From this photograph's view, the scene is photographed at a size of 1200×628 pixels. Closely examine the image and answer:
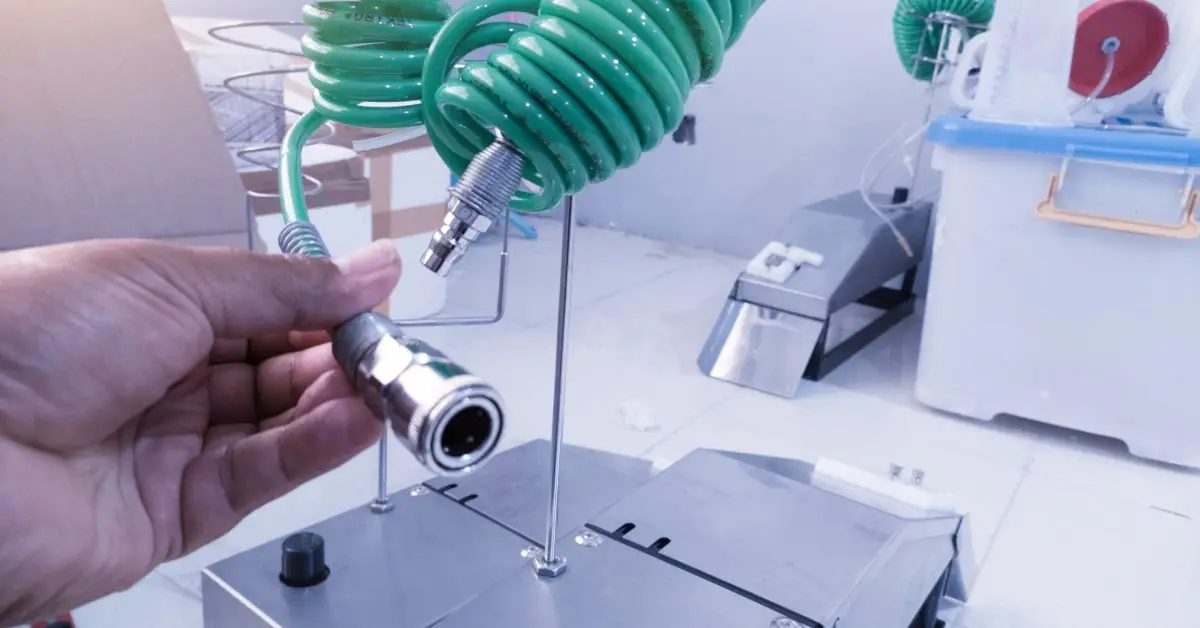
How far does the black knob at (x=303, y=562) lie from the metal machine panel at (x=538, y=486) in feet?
0.40

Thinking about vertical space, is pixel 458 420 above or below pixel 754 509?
above

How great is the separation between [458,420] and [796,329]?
103cm

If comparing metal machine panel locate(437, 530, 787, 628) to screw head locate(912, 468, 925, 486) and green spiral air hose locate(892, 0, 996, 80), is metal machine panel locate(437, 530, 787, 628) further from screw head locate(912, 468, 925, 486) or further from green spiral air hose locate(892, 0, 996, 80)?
green spiral air hose locate(892, 0, 996, 80)

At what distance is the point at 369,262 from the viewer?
0.45m

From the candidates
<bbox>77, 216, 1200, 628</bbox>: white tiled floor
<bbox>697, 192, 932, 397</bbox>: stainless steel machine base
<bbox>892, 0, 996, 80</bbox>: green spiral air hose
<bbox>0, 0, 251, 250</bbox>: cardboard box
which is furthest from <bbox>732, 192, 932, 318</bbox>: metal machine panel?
<bbox>0, 0, 251, 250</bbox>: cardboard box

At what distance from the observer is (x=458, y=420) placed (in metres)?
0.32

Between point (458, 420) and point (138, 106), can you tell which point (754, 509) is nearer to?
point (458, 420)

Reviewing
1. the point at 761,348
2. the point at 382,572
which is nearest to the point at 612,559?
the point at 382,572

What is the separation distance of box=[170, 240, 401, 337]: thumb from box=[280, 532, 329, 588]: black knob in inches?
5.3

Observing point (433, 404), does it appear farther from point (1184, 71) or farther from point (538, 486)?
point (1184, 71)

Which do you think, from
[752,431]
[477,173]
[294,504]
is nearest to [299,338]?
[477,173]

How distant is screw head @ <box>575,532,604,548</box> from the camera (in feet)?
1.83

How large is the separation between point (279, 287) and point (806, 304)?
971mm

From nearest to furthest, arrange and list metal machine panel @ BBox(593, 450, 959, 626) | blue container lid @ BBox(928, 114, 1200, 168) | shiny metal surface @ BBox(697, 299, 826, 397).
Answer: metal machine panel @ BBox(593, 450, 959, 626) < blue container lid @ BBox(928, 114, 1200, 168) < shiny metal surface @ BBox(697, 299, 826, 397)
